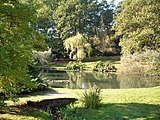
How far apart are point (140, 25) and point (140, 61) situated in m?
5.97

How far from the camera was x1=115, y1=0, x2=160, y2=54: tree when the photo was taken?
36.3m

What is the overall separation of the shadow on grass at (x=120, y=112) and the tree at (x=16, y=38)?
2.13 meters

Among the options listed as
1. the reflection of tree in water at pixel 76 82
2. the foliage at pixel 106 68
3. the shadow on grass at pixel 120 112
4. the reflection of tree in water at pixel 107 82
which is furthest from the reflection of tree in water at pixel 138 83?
the shadow on grass at pixel 120 112

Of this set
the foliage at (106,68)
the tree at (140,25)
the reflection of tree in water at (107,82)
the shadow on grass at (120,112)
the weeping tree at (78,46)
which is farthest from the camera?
the weeping tree at (78,46)

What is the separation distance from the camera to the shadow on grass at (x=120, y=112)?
982 centimetres

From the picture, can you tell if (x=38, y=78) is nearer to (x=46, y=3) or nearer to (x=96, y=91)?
(x=96, y=91)

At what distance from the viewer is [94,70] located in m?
44.5

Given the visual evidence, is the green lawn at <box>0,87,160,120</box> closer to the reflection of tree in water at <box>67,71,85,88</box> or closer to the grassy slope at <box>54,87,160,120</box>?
the grassy slope at <box>54,87,160,120</box>

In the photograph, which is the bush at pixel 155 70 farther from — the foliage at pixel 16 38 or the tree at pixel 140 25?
the foliage at pixel 16 38

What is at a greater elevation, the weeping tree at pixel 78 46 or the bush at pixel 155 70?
the weeping tree at pixel 78 46

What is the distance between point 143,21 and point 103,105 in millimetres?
27938

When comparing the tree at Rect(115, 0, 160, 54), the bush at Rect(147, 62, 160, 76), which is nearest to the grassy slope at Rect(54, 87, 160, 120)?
the bush at Rect(147, 62, 160, 76)

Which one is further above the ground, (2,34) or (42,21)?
(42,21)

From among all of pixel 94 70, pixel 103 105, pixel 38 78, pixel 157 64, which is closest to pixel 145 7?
pixel 157 64
